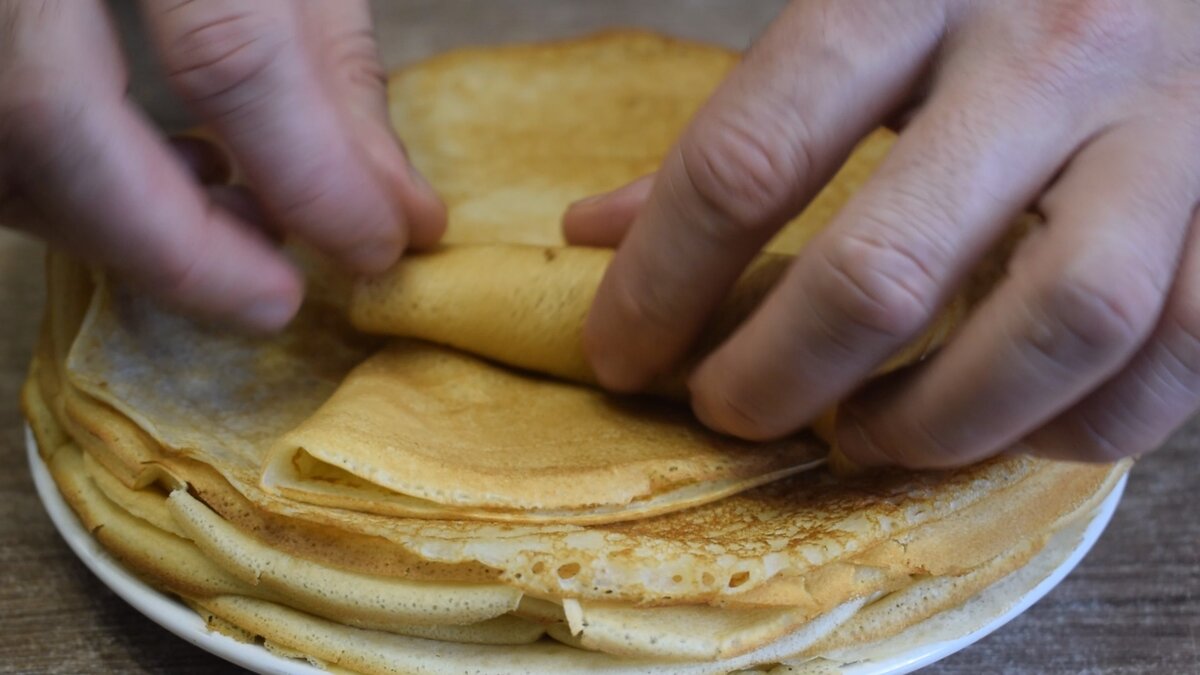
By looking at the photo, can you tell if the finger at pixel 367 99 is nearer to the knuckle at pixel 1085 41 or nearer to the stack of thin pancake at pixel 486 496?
the stack of thin pancake at pixel 486 496

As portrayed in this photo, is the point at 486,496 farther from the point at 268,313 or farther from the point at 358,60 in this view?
the point at 358,60

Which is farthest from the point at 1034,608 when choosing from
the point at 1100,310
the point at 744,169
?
the point at 744,169

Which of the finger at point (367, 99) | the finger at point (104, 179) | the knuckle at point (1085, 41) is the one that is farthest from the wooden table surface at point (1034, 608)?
the knuckle at point (1085, 41)

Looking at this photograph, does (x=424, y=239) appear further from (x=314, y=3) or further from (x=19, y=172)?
(x=19, y=172)

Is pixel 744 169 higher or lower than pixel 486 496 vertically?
higher

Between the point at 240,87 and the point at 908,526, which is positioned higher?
the point at 240,87

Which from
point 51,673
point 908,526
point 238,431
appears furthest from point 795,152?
point 51,673

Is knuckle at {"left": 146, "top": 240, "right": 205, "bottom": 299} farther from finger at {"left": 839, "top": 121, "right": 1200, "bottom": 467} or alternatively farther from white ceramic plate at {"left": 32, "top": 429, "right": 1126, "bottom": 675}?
finger at {"left": 839, "top": 121, "right": 1200, "bottom": 467}
